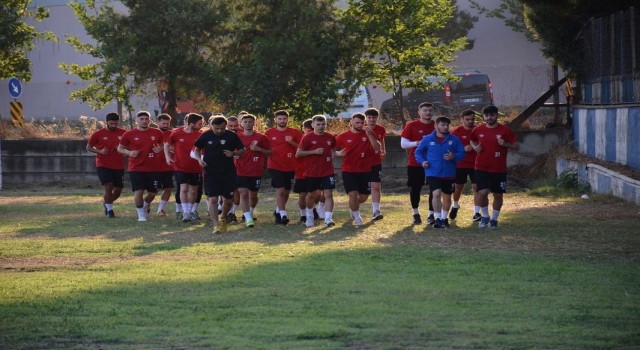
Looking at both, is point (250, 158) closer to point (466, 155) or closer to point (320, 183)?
point (320, 183)

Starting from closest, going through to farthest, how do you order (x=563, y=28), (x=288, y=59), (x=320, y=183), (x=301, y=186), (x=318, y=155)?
(x=318, y=155) < (x=320, y=183) < (x=301, y=186) < (x=563, y=28) < (x=288, y=59)

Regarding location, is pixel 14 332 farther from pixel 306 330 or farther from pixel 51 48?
pixel 51 48

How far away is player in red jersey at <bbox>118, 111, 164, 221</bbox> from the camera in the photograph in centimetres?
2002

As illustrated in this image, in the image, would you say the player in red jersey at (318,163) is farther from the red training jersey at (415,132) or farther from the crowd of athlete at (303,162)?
the red training jersey at (415,132)

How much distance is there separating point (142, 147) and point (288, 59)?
8797mm

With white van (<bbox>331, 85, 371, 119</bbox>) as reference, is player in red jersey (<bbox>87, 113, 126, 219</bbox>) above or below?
below

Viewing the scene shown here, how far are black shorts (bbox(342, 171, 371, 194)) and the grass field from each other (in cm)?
70

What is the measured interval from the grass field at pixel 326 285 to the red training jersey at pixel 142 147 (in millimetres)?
1586

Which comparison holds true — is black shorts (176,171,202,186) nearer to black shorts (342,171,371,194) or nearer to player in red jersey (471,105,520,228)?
black shorts (342,171,371,194)

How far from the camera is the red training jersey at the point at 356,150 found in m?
18.4

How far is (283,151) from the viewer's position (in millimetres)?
19172

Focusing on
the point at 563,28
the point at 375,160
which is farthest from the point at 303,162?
the point at 563,28

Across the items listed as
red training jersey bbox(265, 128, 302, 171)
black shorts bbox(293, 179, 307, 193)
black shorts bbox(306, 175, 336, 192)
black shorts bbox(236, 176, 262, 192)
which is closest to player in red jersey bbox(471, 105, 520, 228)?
black shorts bbox(306, 175, 336, 192)

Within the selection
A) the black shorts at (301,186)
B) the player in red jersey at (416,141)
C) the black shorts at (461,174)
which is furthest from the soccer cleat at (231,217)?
the black shorts at (461,174)
